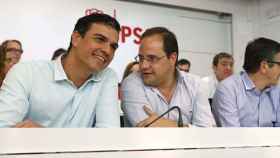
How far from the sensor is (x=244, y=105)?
170 cm

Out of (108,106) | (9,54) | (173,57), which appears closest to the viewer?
(108,106)

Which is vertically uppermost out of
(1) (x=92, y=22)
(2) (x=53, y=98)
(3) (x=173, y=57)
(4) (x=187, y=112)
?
(1) (x=92, y=22)

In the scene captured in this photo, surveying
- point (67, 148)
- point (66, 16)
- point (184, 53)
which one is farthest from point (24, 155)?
point (184, 53)

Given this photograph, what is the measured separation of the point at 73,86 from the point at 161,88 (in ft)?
1.33

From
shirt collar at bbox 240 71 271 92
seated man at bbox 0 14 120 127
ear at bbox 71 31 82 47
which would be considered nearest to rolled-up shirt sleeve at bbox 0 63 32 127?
seated man at bbox 0 14 120 127

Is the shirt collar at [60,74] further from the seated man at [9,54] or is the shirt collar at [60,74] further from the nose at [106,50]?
the seated man at [9,54]

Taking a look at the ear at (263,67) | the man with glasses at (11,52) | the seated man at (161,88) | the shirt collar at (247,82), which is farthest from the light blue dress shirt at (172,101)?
the man with glasses at (11,52)

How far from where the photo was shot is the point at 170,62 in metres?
1.62

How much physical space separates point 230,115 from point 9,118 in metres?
0.91

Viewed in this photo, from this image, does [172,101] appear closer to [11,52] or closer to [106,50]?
[106,50]

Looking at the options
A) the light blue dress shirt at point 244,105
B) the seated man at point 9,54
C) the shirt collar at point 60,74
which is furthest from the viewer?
the seated man at point 9,54

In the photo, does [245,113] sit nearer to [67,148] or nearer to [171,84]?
[171,84]

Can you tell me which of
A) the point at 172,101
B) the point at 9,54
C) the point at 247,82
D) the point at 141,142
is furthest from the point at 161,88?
the point at 9,54

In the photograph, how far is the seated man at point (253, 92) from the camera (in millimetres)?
1691
